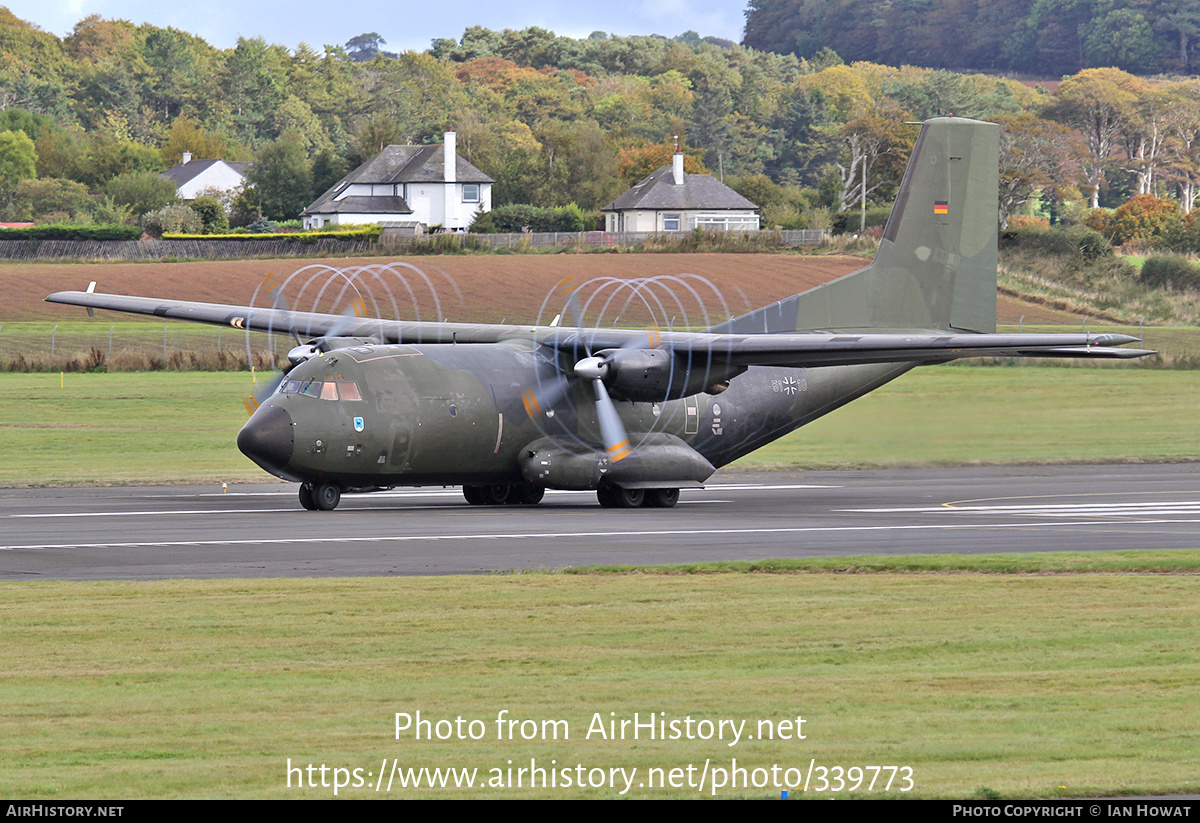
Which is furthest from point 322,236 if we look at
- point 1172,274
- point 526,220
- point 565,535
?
point 565,535

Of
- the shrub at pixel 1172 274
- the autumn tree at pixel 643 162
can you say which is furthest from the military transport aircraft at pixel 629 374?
the autumn tree at pixel 643 162

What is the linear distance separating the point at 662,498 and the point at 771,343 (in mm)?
4476

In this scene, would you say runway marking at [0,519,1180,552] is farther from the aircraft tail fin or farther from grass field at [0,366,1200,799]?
the aircraft tail fin

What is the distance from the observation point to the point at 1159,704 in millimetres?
11875

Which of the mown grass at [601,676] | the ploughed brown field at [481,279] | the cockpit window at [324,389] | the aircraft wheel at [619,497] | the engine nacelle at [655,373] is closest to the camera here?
the mown grass at [601,676]

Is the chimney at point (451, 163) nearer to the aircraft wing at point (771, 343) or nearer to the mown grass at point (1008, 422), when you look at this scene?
the mown grass at point (1008, 422)

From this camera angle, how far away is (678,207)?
140625mm

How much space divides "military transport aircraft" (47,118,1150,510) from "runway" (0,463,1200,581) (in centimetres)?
104

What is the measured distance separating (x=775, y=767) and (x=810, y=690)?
2.80 meters

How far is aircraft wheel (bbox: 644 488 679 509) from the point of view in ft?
104

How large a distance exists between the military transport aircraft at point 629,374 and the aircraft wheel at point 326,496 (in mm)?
30

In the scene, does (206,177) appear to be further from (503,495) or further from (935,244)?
(503,495)

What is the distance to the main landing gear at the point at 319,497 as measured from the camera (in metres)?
29.1
